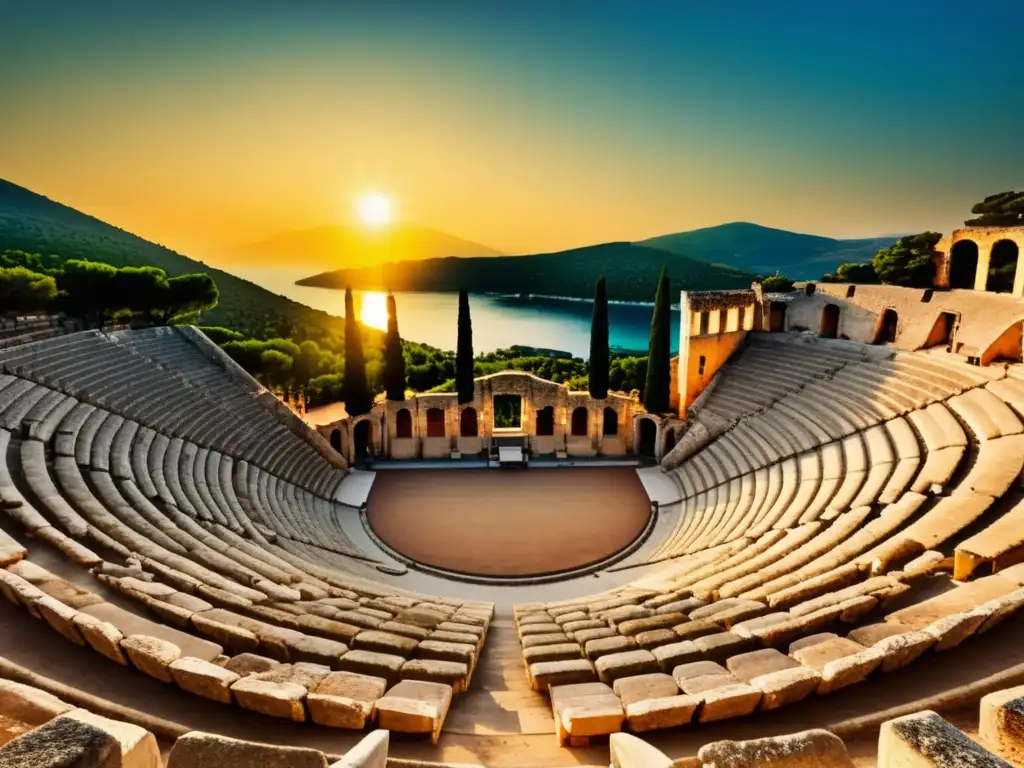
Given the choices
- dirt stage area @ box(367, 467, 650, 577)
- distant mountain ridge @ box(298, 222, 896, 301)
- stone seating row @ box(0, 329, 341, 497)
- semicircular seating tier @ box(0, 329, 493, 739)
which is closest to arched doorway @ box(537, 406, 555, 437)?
dirt stage area @ box(367, 467, 650, 577)

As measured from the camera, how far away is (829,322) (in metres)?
25.2

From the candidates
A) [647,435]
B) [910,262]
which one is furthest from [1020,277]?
[647,435]

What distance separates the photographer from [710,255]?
100 metres

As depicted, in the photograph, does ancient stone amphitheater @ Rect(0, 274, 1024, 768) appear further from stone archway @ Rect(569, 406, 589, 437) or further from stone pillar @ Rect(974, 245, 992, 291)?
stone pillar @ Rect(974, 245, 992, 291)

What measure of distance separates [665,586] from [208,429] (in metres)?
14.3

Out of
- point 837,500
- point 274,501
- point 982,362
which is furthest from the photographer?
point 982,362

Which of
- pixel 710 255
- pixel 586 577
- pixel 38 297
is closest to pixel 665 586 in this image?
pixel 586 577

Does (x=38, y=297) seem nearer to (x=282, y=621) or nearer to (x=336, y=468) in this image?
(x=336, y=468)

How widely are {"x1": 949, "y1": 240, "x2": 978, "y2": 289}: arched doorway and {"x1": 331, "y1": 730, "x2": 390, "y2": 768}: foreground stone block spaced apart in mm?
32702

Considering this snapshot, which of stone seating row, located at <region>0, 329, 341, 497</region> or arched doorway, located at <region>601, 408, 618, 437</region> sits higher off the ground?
stone seating row, located at <region>0, 329, 341, 497</region>

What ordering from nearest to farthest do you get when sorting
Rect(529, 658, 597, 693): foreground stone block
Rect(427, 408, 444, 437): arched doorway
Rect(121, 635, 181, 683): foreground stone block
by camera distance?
Rect(121, 635, 181, 683): foreground stone block < Rect(529, 658, 597, 693): foreground stone block < Rect(427, 408, 444, 437): arched doorway

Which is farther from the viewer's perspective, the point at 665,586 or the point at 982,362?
the point at 982,362

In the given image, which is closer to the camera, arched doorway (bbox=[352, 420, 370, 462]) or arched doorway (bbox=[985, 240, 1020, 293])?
arched doorway (bbox=[352, 420, 370, 462])

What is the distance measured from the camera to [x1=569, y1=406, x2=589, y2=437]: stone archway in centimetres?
2409
